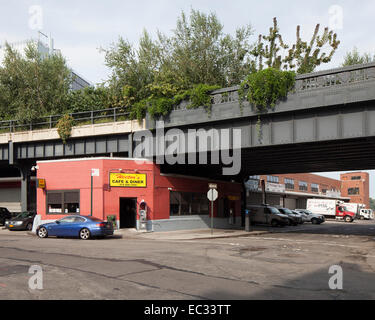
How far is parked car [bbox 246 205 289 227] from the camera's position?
124 ft

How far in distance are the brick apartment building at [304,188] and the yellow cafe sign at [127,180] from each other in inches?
816

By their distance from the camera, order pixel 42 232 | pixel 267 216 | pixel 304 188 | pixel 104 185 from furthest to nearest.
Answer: pixel 304 188 < pixel 267 216 < pixel 104 185 < pixel 42 232

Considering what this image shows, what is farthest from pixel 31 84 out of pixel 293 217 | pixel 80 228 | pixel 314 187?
pixel 314 187

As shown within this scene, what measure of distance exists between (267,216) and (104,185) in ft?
60.2

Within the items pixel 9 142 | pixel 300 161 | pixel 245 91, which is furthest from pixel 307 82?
pixel 9 142

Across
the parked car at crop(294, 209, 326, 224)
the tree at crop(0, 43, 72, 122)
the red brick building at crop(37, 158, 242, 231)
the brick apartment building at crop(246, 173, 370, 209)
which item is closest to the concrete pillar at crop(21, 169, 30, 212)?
the tree at crop(0, 43, 72, 122)

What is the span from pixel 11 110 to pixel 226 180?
2353 centimetres

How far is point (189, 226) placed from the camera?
1249 inches

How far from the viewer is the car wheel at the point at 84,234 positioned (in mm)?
20416

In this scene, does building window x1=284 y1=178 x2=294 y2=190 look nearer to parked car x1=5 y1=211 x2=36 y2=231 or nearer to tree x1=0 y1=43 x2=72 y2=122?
tree x1=0 y1=43 x2=72 y2=122

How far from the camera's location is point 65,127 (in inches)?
1261

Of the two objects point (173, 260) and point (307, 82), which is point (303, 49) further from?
point (173, 260)

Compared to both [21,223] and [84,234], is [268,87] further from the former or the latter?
[21,223]
